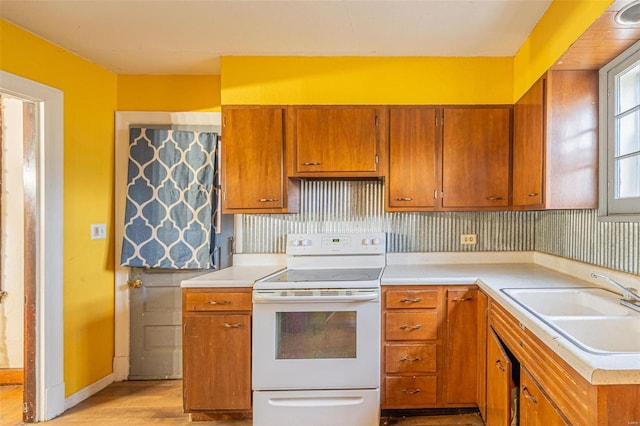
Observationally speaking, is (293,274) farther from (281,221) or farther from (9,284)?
(9,284)

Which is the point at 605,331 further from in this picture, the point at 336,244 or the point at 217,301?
the point at 217,301

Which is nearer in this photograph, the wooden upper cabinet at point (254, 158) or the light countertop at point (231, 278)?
the light countertop at point (231, 278)

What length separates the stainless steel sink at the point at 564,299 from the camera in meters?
1.68

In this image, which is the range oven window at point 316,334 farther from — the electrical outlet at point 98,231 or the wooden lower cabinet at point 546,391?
the electrical outlet at point 98,231

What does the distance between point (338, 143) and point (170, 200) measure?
1.33 m

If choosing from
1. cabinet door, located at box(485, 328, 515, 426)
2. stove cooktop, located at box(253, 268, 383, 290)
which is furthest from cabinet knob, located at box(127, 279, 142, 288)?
cabinet door, located at box(485, 328, 515, 426)

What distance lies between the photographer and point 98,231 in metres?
2.60

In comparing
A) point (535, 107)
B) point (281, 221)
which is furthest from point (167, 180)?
point (535, 107)

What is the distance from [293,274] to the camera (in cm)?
235

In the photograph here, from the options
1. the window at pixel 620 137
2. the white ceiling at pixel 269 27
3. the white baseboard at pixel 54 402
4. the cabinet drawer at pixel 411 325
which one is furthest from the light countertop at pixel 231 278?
the window at pixel 620 137

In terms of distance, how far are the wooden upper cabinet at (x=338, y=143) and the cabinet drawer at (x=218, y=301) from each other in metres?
0.91

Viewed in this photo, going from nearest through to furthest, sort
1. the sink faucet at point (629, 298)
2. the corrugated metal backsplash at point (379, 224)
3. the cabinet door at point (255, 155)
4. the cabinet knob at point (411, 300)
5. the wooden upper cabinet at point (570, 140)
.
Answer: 1. the sink faucet at point (629, 298)
2. the wooden upper cabinet at point (570, 140)
3. the cabinet knob at point (411, 300)
4. the cabinet door at point (255, 155)
5. the corrugated metal backsplash at point (379, 224)

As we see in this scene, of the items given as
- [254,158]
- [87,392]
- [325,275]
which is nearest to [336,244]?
[325,275]

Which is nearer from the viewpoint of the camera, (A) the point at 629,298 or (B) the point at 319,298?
(A) the point at 629,298
